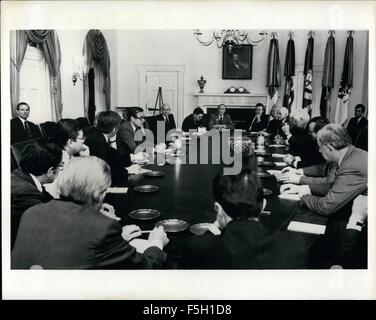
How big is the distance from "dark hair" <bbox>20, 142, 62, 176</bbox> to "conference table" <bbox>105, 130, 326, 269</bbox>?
40 cm

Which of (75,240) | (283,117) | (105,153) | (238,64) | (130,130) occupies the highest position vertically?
(238,64)

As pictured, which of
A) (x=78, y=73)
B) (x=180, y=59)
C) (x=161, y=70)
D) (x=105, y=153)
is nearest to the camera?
(x=180, y=59)

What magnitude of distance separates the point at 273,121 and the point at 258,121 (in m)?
0.18

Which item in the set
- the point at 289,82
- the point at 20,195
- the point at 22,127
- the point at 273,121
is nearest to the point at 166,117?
the point at 22,127

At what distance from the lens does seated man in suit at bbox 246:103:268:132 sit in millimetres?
4480

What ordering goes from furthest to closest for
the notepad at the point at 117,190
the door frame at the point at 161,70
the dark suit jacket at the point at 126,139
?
1. the dark suit jacket at the point at 126,139
2. the door frame at the point at 161,70
3. the notepad at the point at 117,190

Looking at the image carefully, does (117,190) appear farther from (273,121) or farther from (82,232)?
(273,121)

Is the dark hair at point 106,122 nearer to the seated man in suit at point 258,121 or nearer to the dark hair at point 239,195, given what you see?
the dark hair at point 239,195

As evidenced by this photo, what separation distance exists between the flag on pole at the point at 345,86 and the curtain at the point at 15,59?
6.44 feet

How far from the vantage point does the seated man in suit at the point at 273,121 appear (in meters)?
4.45

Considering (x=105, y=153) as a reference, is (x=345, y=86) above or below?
above

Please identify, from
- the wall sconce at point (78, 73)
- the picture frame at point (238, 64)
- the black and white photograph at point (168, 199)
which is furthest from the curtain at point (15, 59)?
the picture frame at point (238, 64)

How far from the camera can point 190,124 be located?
4742 mm
